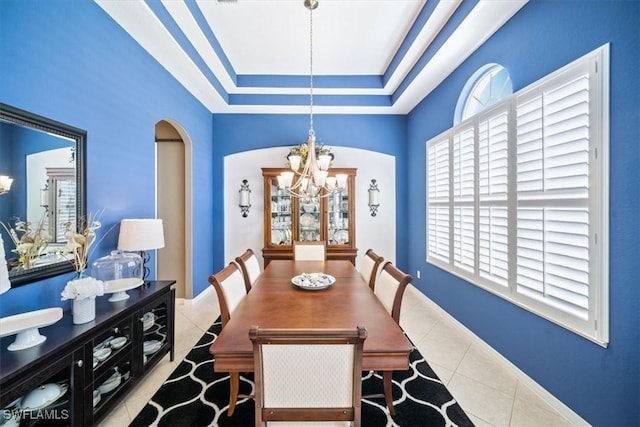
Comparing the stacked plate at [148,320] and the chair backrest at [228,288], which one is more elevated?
the chair backrest at [228,288]

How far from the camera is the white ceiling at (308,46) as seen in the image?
2.41 meters

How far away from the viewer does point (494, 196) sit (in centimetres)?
246

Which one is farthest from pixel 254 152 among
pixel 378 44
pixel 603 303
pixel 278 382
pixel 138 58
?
pixel 603 303

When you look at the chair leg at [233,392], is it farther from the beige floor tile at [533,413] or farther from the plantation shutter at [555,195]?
the plantation shutter at [555,195]

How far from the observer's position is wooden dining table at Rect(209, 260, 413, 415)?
1280 millimetres

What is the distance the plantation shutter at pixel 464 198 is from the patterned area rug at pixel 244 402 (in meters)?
1.27

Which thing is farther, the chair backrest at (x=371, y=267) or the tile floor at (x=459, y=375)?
the chair backrest at (x=371, y=267)

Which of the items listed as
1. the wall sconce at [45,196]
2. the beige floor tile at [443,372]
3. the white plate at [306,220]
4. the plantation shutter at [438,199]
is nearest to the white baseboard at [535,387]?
the beige floor tile at [443,372]

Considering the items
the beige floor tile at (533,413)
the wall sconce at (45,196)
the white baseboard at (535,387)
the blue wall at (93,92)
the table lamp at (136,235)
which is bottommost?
the beige floor tile at (533,413)

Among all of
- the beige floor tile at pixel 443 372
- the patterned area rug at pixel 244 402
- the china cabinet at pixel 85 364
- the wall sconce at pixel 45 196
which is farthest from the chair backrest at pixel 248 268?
the beige floor tile at pixel 443 372

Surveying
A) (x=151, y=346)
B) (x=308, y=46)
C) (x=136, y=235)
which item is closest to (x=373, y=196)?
(x=308, y=46)

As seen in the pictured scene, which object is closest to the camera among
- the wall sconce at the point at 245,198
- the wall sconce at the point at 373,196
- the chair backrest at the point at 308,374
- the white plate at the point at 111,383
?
the chair backrest at the point at 308,374

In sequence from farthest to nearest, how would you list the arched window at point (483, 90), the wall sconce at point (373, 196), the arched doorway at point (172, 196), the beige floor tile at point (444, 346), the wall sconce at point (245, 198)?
1. the wall sconce at point (373, 196)
2. the wall sconce at point (245, 198)
3. the arched doorway at point (172, 196)
4. the arched window at point (483, 90)
5. the beige floor tile at point (444, 346)

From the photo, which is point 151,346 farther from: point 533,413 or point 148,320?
point 533,413
